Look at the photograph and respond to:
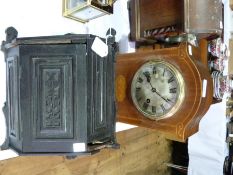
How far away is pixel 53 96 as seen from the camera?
4.11 feet

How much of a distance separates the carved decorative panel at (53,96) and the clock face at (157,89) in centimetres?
62

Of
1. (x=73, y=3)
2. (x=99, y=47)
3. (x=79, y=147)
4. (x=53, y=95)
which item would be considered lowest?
(x=79, y=147)

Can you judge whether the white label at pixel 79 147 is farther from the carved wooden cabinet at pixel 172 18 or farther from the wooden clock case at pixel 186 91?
the carved wooden cabinet at pixel 172 18

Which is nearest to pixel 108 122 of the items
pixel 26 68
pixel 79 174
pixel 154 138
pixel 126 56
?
pixel 26 68

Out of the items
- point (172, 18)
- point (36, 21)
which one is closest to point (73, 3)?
point (36, 21)

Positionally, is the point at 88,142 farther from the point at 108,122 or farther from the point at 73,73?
the point at 73,73

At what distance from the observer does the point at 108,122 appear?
1.43m

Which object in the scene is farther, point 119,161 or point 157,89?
point 119,161

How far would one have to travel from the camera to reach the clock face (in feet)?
5.29

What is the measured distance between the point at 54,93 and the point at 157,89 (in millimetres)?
695

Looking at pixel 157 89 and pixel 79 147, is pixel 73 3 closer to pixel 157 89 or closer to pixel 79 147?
pixel 157 89

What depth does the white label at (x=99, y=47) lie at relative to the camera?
1.28 m

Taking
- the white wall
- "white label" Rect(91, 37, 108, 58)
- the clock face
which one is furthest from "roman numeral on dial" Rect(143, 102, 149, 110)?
the white wall

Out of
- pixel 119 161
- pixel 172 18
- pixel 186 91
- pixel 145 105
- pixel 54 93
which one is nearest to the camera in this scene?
pixel 54 93
